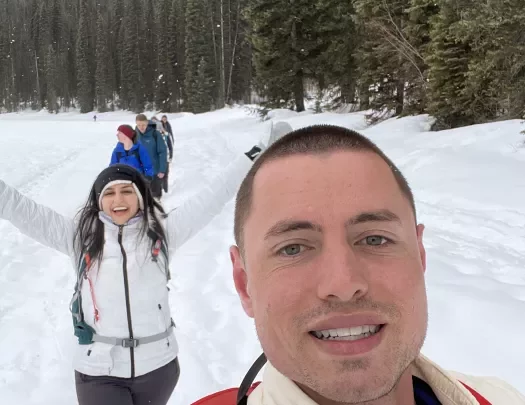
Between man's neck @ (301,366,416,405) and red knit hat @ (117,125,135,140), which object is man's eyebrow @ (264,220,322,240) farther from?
red knit hat @ (117,125,135,140)

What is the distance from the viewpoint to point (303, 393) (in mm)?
1167

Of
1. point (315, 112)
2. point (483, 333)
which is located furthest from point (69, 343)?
point (315, 112)

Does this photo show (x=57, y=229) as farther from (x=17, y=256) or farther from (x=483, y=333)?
(x=17, y=256)

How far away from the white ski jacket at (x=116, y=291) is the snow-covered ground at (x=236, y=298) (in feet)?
3.48

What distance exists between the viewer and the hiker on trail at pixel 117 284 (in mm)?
2578

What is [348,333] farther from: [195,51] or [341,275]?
[195,51]

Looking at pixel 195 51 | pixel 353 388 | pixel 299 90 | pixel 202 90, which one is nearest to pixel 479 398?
pixel 353 388

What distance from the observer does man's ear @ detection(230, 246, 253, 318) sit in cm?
146

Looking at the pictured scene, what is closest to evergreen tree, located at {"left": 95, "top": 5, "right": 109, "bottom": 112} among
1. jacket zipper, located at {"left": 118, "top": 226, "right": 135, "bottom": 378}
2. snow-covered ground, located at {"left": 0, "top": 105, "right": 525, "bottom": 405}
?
snow-covered ground, located at {"left": 0, "top": 105, "right": 525, "bottom": 405}

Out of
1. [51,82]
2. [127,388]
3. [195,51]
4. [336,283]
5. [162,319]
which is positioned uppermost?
[195,51]

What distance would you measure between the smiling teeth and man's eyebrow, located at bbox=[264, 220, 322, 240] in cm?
26

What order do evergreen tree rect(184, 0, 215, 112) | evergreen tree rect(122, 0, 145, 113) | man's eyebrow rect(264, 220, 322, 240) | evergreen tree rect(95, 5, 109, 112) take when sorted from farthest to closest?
evergreen tree rect(95, 5, 109, 112)
evergreen tree rect(122, 0, 145, 113)
evergreen tree rect(184, 0, 215, 112)
man's eyebrow rect(264, 220, 322, 240)

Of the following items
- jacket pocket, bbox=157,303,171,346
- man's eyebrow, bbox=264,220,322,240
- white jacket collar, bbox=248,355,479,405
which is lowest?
jacket pocket, bbox=157,303,171,346

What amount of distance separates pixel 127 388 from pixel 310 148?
1.90 metres
